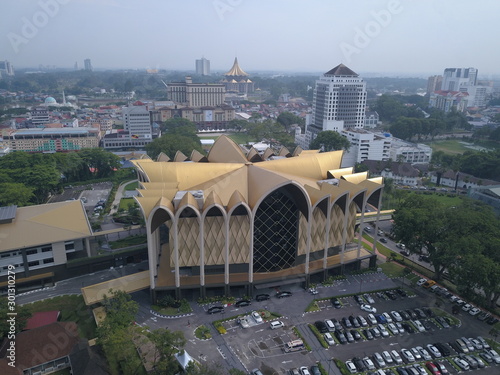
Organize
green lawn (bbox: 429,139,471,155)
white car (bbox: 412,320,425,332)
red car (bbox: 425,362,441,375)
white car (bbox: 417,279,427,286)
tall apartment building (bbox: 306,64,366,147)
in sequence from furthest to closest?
green lawn (bbox: 429,139,471,155)
tall apartment building (bbox: 306,64,366,147)
white car (bbox: 417,279,427,286)
white car (bbox: 412,320,425,332)
red car (bbox: 425,362,441,375)

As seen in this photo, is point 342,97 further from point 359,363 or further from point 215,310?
point 359,363

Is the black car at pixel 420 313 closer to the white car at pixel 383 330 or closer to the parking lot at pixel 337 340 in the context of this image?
the parking lot at pixel 337 340

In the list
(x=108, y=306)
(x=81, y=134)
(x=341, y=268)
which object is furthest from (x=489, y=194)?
(x=81, y=134)

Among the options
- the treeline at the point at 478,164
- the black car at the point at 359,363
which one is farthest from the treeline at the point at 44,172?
the treeline at the point at 478,164

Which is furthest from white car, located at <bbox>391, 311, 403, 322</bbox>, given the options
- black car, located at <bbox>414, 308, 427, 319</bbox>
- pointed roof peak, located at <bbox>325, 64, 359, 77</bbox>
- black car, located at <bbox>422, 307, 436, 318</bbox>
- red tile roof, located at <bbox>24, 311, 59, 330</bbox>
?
pointed roof peak, located at <bbox>325, 64, 359, 77</bbox>

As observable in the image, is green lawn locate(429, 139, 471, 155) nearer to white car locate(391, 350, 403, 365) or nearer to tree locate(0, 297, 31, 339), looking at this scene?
white car locate(391, 350, 403, 365)
